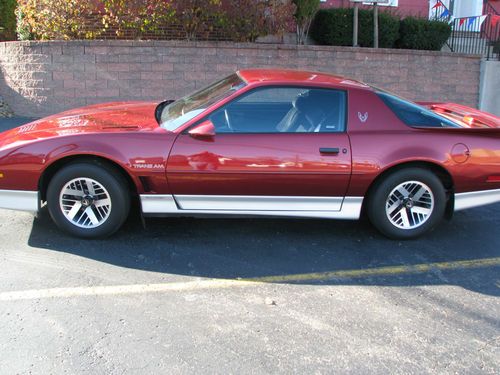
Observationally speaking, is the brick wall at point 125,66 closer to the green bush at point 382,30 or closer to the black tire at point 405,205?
the green bush at point 382,30

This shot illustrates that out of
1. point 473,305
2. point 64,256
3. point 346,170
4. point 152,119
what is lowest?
point 473,305

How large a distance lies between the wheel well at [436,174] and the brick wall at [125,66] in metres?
6.02

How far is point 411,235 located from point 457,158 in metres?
0.83

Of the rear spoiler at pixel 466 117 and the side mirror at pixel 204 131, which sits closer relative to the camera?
the side mirror at pixel 204 131

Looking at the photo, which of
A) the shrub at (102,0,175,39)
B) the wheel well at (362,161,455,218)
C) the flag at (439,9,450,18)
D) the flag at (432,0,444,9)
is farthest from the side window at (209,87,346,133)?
the flag at (432,0,444,9)

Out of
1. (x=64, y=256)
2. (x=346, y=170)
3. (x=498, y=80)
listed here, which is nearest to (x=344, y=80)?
(x=346, y=170)

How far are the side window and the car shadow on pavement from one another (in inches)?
40.8

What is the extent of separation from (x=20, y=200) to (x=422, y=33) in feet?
35.4

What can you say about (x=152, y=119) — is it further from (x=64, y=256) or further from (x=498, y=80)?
(x=498, y=80)

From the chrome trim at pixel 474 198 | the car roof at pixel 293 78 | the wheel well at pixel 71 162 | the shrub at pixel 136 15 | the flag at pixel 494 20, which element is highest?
the shrub at pixel 136 15

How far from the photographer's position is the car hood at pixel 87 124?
4172 mm

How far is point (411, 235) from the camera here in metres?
4.55

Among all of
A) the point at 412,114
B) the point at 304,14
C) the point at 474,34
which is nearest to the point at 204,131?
the point at 412,114

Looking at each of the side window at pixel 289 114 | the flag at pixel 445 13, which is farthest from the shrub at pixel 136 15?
the flag at pixel 445 13
